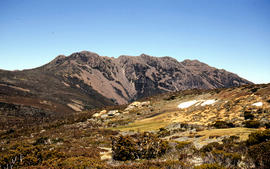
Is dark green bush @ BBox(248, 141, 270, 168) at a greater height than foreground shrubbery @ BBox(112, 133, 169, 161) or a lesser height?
greater

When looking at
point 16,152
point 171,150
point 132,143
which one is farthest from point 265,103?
point 16,152

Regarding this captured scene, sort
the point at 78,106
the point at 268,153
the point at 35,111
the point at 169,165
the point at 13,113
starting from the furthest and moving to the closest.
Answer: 1. the point at 78,106
2. the point at 35,111
3. the point at 13,113
4. the point at 169,165
5. the point at 268,153

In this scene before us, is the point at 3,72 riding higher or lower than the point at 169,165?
higher

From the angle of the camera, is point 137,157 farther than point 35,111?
No

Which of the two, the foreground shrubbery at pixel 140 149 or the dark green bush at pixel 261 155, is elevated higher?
the dark green bush at pixel 261 155

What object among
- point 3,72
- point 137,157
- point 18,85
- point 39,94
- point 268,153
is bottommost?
point 137,157

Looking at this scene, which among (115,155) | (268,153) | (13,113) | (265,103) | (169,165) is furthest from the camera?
(13,113)

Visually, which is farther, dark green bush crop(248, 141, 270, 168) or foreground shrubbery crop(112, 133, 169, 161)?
foreground shrubbery crop(112, 133, 169, 161)

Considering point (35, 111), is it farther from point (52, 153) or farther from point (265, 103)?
point (265, 103)

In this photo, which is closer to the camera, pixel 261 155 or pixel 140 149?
pixel 261 155

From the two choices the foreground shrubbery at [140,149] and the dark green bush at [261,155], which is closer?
the dark green bush at [261,155]

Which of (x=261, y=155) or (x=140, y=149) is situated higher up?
(x=261, y=155)

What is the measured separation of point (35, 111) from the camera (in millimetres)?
114750

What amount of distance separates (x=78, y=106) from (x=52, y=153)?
15604 cm
